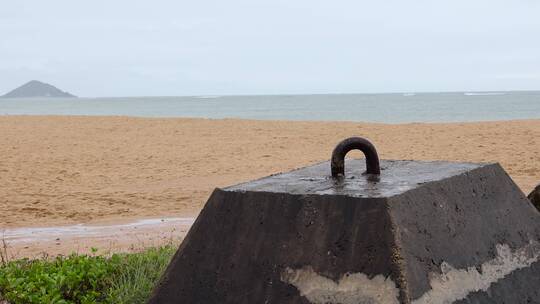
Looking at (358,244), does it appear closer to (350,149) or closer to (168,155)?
(350,149)

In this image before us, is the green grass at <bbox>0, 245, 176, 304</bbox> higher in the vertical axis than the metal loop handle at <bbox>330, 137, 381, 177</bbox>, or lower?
lower

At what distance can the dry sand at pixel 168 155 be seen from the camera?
10.6 meters

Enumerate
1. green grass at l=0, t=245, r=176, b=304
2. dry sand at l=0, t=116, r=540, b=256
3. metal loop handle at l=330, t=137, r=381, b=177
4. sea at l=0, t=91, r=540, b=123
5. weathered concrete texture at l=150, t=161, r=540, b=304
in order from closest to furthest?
weathered concrete texture at l=150, t=161, r=540, b=304, metal loop handle at l=330, t=137, r=381, b=177, green grass at l=0, t=245, r=176, b=304, dry sand at l=0, t=116, r=540, b=256, sea at l=0, t=91, r=540, b=123

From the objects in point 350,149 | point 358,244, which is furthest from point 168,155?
point 358,244

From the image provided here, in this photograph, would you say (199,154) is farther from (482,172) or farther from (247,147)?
(482,172)

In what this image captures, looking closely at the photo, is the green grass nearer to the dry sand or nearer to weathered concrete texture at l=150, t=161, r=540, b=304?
weathered concrete texture at l=150, t=161, r=540, b=304

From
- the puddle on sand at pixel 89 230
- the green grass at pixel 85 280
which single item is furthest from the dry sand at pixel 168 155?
the green grass at pixel 85 280

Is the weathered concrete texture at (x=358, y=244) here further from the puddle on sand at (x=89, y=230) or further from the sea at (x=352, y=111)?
the sea at (x=352, y=111)

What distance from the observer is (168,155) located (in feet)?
54.3

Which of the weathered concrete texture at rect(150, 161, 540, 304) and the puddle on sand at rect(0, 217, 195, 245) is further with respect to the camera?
the puddle on sand at rect(0, 217, 195, 245)

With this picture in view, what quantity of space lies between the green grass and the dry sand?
453 centimetres

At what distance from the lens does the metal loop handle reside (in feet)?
9.11

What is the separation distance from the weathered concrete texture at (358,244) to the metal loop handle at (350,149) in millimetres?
53

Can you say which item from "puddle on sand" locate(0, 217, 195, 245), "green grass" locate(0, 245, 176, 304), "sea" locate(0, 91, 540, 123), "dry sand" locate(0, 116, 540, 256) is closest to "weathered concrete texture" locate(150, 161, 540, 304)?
"green grass" locate(0, 245, 176, 304)
